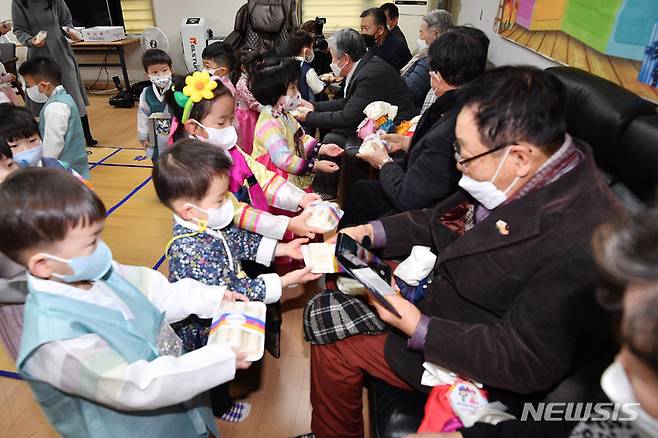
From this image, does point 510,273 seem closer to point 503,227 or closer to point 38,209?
point 503,227

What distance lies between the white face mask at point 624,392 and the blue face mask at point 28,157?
2116 millimetres

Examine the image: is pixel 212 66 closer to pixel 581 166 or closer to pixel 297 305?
pixel 297 305

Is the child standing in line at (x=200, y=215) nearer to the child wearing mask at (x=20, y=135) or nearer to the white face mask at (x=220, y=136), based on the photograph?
the white face mask at (x=220, y=136)

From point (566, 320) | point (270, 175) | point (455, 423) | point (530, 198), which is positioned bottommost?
point (455, 423)

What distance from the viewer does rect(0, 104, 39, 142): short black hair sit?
166 centimetres

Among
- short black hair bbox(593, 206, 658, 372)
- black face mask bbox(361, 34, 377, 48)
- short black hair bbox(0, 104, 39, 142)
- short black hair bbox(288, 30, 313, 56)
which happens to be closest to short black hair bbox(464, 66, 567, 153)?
short black hair bbox(593, 206, 658, 372)

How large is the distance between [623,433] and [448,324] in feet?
1.32

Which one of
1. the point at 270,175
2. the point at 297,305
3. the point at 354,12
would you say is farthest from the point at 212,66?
the point at 354,12

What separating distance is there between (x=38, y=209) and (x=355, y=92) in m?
2.18

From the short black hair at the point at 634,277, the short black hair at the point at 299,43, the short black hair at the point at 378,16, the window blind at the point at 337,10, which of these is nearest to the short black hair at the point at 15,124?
Result: the short black hair at the point at 634,277

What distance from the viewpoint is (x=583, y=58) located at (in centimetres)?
188

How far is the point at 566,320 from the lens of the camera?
0.84 m

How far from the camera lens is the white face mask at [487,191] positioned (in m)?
1.05

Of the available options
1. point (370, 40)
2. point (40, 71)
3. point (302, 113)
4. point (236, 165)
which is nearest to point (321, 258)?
point (236, 165)
